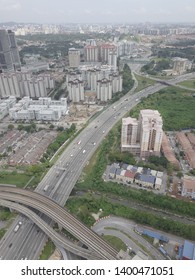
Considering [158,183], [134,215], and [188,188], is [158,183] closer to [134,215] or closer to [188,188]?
[188,188]

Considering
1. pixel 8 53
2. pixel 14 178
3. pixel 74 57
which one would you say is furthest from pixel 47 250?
pixel 74 57

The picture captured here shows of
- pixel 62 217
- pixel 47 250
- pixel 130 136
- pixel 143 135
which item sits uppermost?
pixel 143 135

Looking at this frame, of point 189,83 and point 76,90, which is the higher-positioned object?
point 76,90

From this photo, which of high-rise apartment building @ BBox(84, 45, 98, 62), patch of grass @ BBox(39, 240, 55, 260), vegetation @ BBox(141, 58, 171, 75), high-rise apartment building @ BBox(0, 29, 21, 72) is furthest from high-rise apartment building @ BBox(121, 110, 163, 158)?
high-rise apartment building @ BBox(84, 45, 98, 62)

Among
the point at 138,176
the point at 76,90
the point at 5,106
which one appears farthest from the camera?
the point at 76,90

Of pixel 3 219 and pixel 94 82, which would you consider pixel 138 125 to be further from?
pixel 94 82

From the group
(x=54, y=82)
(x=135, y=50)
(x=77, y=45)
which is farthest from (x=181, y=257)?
(x=77, y=45)

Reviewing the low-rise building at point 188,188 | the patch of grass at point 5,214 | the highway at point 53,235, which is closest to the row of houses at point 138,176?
the low-rise building at point 188,188
